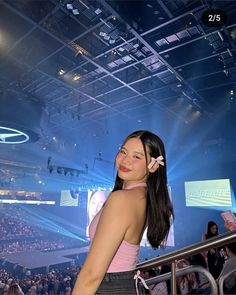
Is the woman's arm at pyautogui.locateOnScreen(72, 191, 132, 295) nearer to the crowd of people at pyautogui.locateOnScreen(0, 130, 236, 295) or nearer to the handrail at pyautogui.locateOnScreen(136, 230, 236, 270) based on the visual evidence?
the crowd of people at pyautogui.locateOnScreen(0, 130, 236, 295)

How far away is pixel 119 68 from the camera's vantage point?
26.2 ft

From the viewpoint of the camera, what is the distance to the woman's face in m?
1.37

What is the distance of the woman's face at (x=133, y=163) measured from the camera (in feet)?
4.49

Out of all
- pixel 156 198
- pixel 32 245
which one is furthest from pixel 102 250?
pixel 32 245

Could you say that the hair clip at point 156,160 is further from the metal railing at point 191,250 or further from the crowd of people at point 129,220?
the metal railing at point 191,250

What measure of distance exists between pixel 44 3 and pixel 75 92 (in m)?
4.21

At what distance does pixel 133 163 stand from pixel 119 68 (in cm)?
715

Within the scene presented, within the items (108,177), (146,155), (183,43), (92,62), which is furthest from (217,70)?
(108,177)

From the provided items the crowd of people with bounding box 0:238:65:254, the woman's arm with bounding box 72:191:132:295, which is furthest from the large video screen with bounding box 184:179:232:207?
the crowd of people with bounding box 0:238:65:254

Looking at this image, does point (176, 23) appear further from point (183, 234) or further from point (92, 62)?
point (183, 234)

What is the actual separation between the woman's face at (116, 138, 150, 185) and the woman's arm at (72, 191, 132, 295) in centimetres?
32

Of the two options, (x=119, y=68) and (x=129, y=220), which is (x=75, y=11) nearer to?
(x=119, y=68)

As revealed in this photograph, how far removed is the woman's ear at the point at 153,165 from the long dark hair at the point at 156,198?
0.03 metres

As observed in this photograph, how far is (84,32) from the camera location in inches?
248
